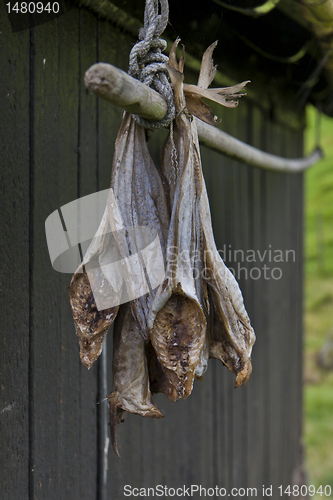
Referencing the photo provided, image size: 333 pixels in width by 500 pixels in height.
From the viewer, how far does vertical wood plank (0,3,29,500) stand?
3.79ft

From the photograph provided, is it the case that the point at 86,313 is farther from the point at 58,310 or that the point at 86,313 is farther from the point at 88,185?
the point at 88,185

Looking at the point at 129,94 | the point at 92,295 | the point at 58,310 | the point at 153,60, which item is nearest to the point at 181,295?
the point at 92,295

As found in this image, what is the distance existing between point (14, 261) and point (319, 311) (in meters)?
9.90

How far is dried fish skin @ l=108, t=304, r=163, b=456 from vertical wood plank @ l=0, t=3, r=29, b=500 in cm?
41

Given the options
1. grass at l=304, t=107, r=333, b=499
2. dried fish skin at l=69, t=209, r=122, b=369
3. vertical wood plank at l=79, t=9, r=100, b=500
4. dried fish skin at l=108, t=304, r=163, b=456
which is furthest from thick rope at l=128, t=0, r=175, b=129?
grass at l=304, t=107, r=333, b=499

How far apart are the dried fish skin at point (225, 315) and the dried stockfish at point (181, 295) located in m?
0.05

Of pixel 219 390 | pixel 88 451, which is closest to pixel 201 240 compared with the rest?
pixel 88 451

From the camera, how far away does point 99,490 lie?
1561mm

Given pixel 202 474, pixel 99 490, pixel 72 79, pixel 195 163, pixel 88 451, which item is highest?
pixel 72 79

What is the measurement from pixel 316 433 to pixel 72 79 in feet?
20.6

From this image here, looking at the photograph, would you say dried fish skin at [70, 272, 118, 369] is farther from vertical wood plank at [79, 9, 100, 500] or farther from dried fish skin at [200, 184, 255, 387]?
vertical wood plank at [79, 9, 100, 500]

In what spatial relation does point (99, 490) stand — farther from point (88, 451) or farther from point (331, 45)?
point (331, 45)

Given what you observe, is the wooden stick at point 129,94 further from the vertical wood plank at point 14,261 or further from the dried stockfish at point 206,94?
the vertical wood plank at point 14,261

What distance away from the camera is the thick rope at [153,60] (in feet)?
2.91
